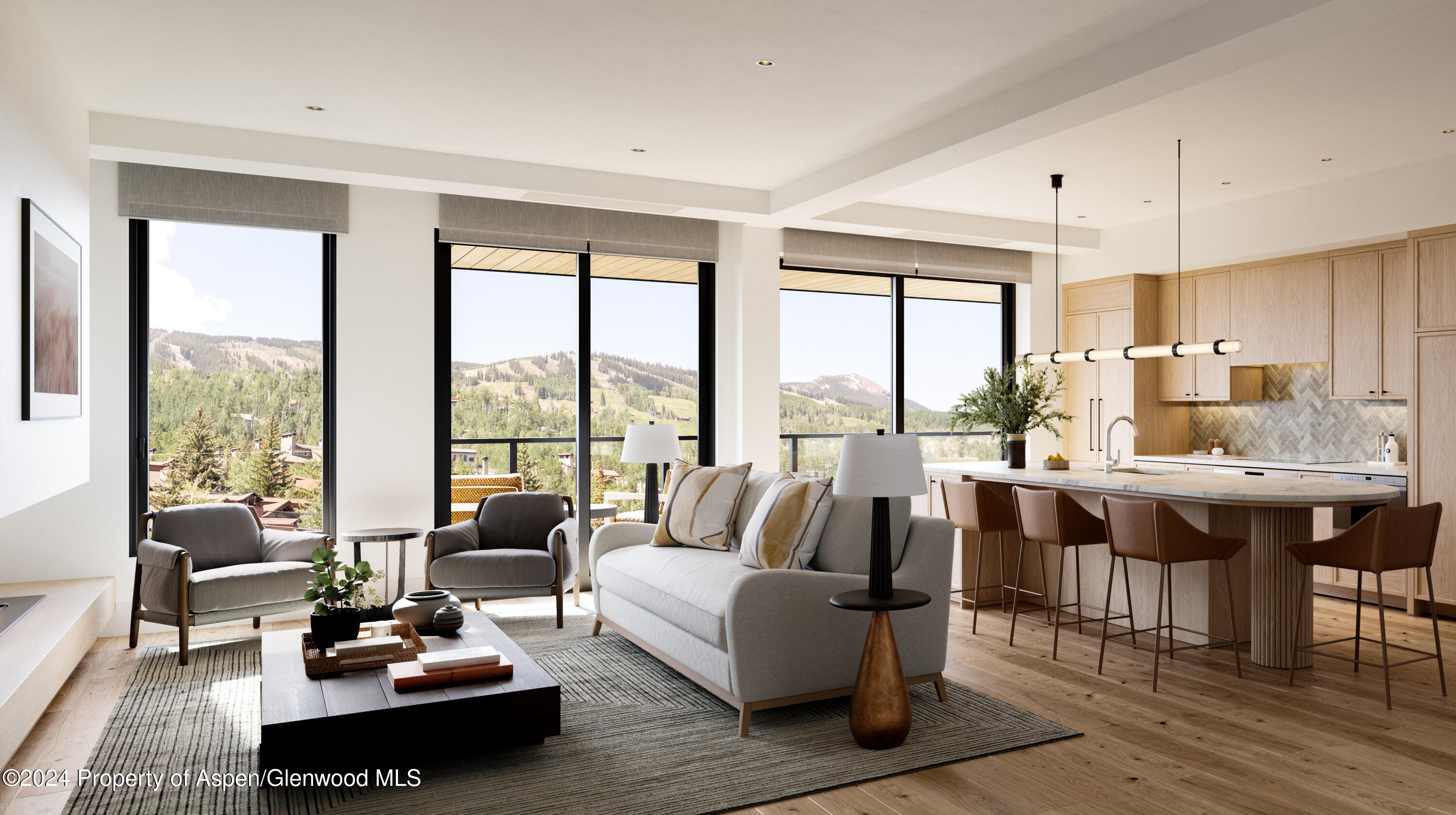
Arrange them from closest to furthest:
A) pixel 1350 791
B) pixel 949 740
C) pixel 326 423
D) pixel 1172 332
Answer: pixel 1350 791 < pixel 949 740 < pixel 326 423 < pixel 1172 332

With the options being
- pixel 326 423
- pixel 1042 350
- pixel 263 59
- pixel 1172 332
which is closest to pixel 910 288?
pixel 1042 350

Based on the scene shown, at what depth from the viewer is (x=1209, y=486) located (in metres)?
4.43

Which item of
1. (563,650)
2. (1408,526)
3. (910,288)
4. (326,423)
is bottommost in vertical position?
(563,650)

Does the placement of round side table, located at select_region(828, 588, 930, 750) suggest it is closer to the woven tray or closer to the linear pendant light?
the woven tray

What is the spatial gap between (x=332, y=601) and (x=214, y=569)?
169 cm

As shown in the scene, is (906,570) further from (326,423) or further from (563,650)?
(326,423)

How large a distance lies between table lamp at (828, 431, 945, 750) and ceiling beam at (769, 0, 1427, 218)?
1846 mm

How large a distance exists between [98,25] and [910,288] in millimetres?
5734

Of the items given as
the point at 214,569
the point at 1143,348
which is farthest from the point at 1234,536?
the point at 214,569

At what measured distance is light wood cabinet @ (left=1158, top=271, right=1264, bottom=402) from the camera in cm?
695

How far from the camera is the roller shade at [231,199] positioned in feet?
16.9

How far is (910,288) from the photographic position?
7684 millimetres

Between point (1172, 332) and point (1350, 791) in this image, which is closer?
point (1350, 791)

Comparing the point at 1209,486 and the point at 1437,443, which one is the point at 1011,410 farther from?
the point at 1437,443
